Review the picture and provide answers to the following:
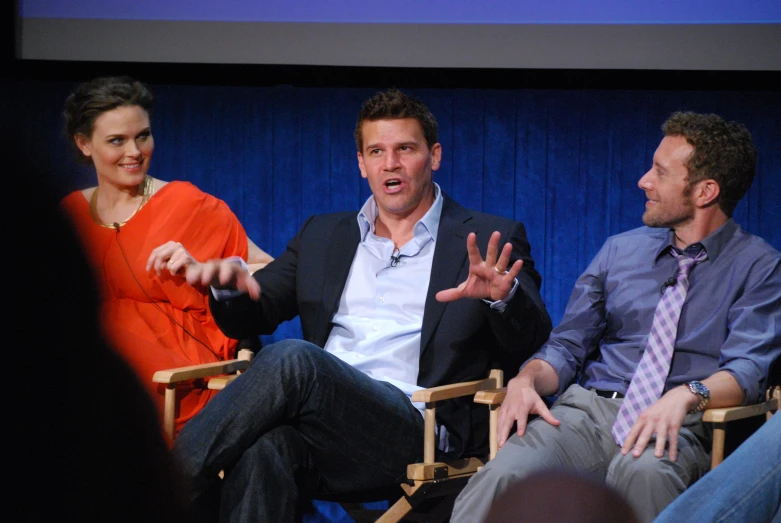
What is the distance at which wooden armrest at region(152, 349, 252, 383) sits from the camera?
7.88 feet

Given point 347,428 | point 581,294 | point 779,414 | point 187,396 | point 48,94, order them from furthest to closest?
point 48,94
point 187,396
point 581,294
point 347,428
point 779,414

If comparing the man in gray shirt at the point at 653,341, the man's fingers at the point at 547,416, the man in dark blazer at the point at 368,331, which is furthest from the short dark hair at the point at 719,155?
the man's fingers at the point at 547,416

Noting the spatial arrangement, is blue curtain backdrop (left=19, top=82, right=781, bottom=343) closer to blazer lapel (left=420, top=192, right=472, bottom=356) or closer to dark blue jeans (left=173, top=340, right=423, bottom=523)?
blazer lapel (left=420, top=192, right=472, bottom=356)

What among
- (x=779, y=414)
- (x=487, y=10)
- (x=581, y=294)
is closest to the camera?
(x=779, y=414)

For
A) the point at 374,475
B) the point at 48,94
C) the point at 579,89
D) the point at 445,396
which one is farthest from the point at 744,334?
the point at 48,94

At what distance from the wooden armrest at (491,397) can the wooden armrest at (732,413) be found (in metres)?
0.46

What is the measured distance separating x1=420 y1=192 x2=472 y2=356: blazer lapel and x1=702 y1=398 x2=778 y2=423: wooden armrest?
705mm

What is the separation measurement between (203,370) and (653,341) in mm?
1190

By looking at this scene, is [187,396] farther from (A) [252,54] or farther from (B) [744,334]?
(B) [744,334]

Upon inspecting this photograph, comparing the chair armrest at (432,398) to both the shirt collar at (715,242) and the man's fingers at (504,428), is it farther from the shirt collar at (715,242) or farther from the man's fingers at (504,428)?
the shirt collar at (715,242)

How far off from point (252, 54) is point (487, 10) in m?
0.81

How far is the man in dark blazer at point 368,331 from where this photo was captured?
1.95 meters

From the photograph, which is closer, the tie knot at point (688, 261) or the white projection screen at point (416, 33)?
the tie knot at point (688, 261)

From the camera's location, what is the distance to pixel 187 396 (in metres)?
2.67
